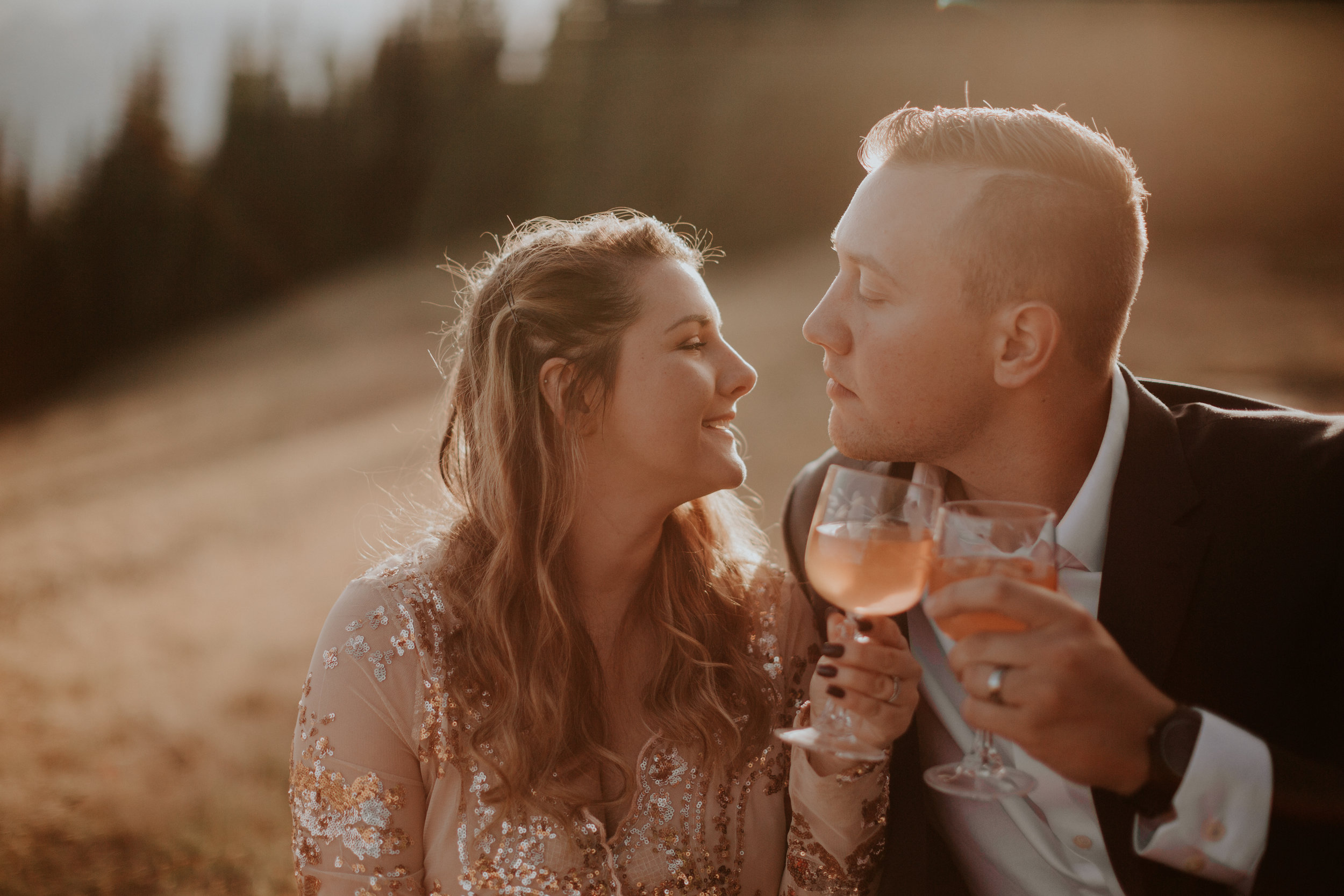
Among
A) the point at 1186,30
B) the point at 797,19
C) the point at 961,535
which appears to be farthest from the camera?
the point at 797,19

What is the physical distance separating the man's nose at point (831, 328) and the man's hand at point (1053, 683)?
1.09 metres

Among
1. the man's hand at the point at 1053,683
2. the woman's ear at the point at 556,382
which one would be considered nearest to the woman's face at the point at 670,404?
the woman's ear at the point at 556,382

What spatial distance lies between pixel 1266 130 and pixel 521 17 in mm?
16718

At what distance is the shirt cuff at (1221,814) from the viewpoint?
1736mm

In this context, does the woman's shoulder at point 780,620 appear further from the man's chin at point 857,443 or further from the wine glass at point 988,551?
the wine glass at point 988,551

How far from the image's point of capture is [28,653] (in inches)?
357

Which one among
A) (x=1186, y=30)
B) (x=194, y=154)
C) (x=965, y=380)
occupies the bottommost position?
(x=194, y=154)

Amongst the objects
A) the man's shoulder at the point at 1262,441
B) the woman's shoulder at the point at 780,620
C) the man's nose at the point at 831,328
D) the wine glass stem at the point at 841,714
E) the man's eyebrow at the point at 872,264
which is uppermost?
the man's eyebrow at the point at 872,264

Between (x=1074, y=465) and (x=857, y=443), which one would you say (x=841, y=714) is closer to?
(x=857, y=443)

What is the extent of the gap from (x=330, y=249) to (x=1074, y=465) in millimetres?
24190

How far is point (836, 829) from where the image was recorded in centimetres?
242

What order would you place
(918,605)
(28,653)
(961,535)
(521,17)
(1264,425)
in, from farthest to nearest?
(521,17)
(28,653)
(918,605)
(1264,425)
(961,535)

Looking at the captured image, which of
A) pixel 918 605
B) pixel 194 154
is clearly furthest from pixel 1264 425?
pixel 194 154

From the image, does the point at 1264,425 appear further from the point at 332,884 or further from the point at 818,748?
the point at 332,884
